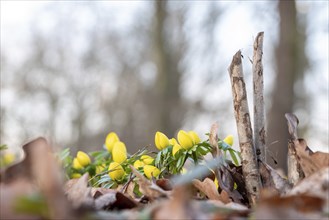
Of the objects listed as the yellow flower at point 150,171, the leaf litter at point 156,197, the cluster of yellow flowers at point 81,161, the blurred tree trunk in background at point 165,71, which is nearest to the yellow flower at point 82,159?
the cluster of yellow flowers at point 81,161

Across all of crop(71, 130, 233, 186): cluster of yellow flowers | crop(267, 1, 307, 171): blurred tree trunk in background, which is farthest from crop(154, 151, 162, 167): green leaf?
crop(267, 1, 307, 171): blurred tree trunk in background

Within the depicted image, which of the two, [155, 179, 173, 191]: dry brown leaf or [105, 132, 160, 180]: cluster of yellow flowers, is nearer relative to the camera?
[155, 179, 173, 191]: dry brown leaf

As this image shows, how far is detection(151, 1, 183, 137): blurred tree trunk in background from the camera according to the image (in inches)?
349

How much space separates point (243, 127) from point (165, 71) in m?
8.33

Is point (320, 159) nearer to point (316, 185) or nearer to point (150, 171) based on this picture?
point (316, 185)

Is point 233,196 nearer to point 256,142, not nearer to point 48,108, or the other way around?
point 256,142

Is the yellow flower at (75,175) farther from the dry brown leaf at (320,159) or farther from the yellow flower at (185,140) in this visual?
the dry brown leaf at (320,159)

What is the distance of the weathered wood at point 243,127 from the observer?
749 mm

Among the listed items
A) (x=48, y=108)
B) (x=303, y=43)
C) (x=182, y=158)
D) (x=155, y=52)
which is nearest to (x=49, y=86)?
(x=48, y=108)

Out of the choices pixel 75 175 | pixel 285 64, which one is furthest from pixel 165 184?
pixel 285 64

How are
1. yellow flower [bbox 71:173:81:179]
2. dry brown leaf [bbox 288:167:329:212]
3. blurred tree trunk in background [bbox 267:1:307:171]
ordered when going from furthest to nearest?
blurred tree trunk in background [bbox 267:1:307:171] → yellow flower [bbox 71:173:81:179] → dry brown leaf [bbox 288:167:329:212]

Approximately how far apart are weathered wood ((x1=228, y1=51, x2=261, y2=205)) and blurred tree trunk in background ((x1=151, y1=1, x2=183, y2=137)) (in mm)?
7958

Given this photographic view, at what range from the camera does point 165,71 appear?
9039 mm

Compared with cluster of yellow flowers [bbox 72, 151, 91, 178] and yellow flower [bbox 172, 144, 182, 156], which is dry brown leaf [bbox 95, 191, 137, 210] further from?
cluster of yellow flowers [bbox 72, 151, 91, 178]
